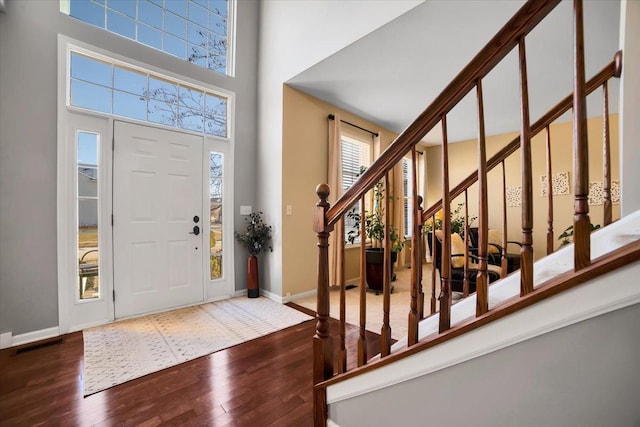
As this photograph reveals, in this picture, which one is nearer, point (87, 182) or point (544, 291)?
point (544, 291)

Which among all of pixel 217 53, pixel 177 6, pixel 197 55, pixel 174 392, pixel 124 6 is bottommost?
pixel 174 392

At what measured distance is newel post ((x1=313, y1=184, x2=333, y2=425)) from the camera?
1354 millimetres

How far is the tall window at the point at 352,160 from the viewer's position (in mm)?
4562

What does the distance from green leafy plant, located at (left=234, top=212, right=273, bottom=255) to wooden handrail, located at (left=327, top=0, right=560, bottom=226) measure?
→ 2.44 metres

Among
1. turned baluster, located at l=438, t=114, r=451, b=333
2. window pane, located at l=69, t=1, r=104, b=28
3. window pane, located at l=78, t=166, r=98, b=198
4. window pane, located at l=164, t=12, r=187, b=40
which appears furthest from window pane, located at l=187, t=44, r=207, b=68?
turned baluster, located at l=438, t=114, r=451, b=333

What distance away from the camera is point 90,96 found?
2.72m

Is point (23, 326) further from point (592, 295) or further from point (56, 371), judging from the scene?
point (592, 295)

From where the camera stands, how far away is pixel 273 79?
3.60 meters

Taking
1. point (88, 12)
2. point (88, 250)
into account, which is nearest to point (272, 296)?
point (88, 250)

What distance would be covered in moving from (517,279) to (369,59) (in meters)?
2.55

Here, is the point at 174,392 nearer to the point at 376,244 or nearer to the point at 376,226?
the point at 376,226

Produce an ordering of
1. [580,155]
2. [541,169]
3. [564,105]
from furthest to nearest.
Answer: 1. [541,169]
2. [564,105]
3. [580,155]

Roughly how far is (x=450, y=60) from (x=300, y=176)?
2135mm

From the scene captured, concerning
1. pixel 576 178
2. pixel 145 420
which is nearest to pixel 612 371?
pixel 576 178
